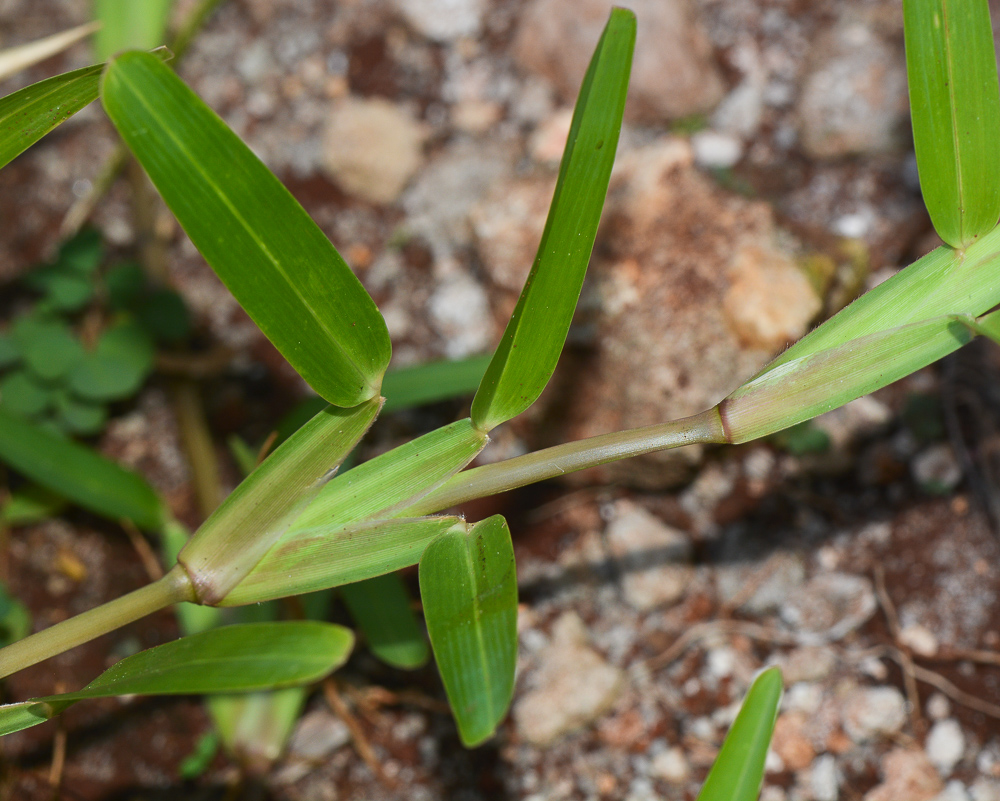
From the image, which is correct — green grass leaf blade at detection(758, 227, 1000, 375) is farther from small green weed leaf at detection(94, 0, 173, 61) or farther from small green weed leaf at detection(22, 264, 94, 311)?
small green weed leaf at detection(94, 0, 173, 61)

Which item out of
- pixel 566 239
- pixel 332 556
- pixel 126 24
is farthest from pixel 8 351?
pixel 566 239

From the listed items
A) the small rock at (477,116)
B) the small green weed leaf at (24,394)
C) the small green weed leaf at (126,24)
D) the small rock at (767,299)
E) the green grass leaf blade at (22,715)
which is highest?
the small green weed leaf at (126,24)

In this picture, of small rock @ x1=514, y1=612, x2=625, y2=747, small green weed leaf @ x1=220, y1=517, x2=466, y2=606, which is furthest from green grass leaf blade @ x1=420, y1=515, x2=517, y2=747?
small rock @ x1=514, y1=612, x2=625, y2=747

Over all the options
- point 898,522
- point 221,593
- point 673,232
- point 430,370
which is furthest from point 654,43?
point 221,593

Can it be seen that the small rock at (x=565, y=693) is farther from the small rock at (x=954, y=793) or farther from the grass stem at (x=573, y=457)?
the grass stem at (x=573, y=457)

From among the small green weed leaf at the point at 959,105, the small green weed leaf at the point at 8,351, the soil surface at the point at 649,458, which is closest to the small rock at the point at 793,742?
the soil surface at the point at 649,458

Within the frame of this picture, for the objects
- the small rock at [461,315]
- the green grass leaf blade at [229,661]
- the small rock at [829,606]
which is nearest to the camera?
the green grass leaf blade at [229,661]

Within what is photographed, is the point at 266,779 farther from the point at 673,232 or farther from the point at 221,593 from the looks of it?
the point at 673,232
